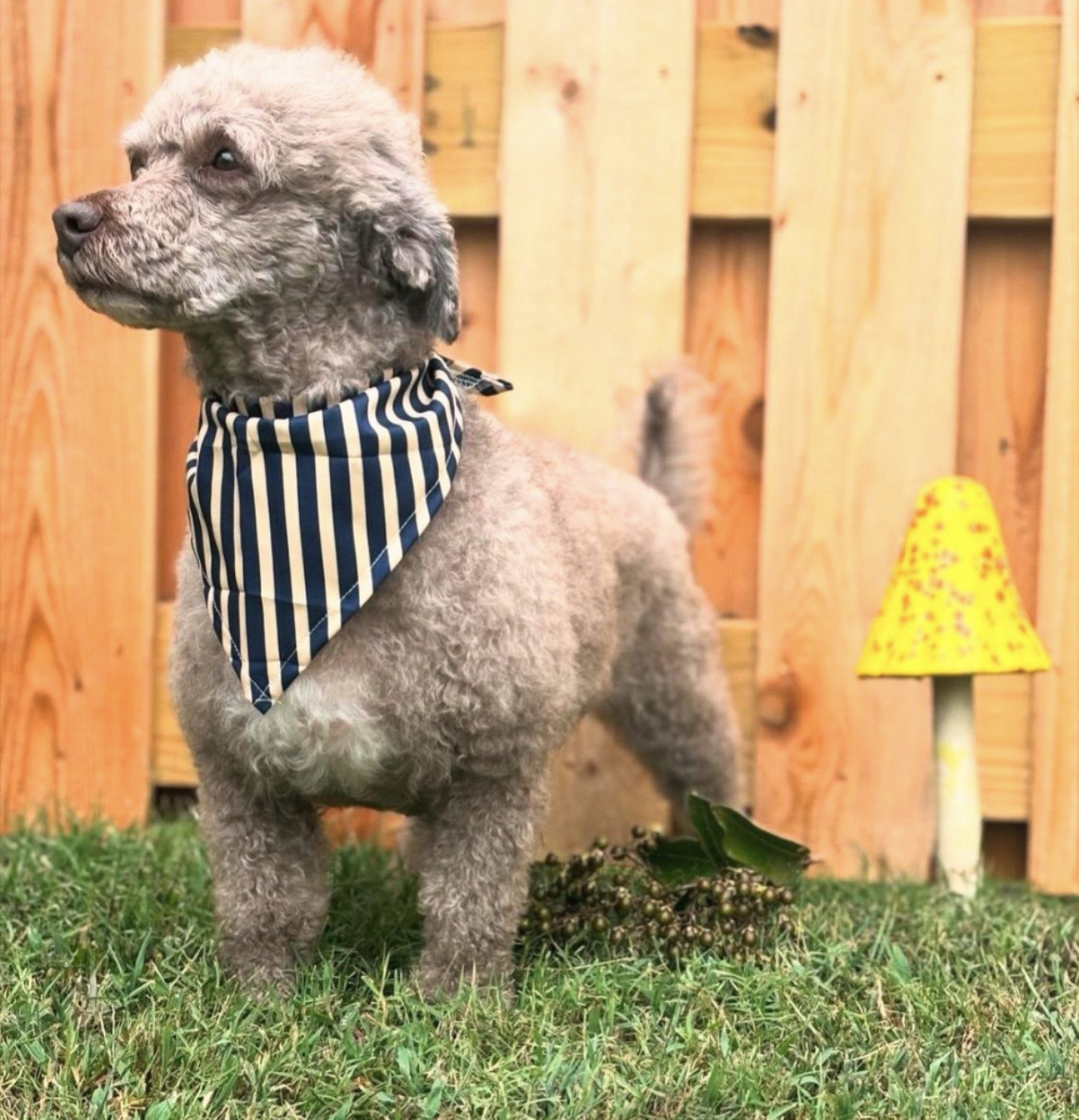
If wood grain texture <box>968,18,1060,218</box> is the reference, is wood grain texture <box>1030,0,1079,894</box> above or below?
below

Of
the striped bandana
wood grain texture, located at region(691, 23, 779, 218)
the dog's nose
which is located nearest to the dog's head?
the dog's nose

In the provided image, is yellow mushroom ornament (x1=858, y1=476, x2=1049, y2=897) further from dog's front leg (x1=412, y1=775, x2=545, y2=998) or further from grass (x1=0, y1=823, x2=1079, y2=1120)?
dog's front leg (x1=412, y1=775, x2=545, y2=998)

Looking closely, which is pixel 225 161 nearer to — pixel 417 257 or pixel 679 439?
pixel 417 257

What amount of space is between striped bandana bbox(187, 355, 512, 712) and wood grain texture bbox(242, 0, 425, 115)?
141cm

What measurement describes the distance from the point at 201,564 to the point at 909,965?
1528 millimetres

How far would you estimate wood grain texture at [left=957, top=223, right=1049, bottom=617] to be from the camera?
12.6 ft

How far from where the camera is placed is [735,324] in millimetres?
3947

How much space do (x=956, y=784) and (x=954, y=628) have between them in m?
0.41

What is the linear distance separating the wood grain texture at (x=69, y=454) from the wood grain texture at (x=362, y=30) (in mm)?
270

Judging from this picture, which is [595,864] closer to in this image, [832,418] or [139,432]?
[832,418]

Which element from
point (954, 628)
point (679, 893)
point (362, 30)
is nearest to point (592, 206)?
point (362, 30)

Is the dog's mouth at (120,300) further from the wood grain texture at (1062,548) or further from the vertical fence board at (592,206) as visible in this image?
the wood grain texture at (1062,548)

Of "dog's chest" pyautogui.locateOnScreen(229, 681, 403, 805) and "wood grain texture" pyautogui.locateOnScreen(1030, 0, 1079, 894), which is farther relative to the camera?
"wood grain texture" pyautogui.locateOnScreen(1030, 0, 1079, 894)

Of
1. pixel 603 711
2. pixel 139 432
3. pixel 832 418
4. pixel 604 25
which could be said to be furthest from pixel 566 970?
pixel 604 25
